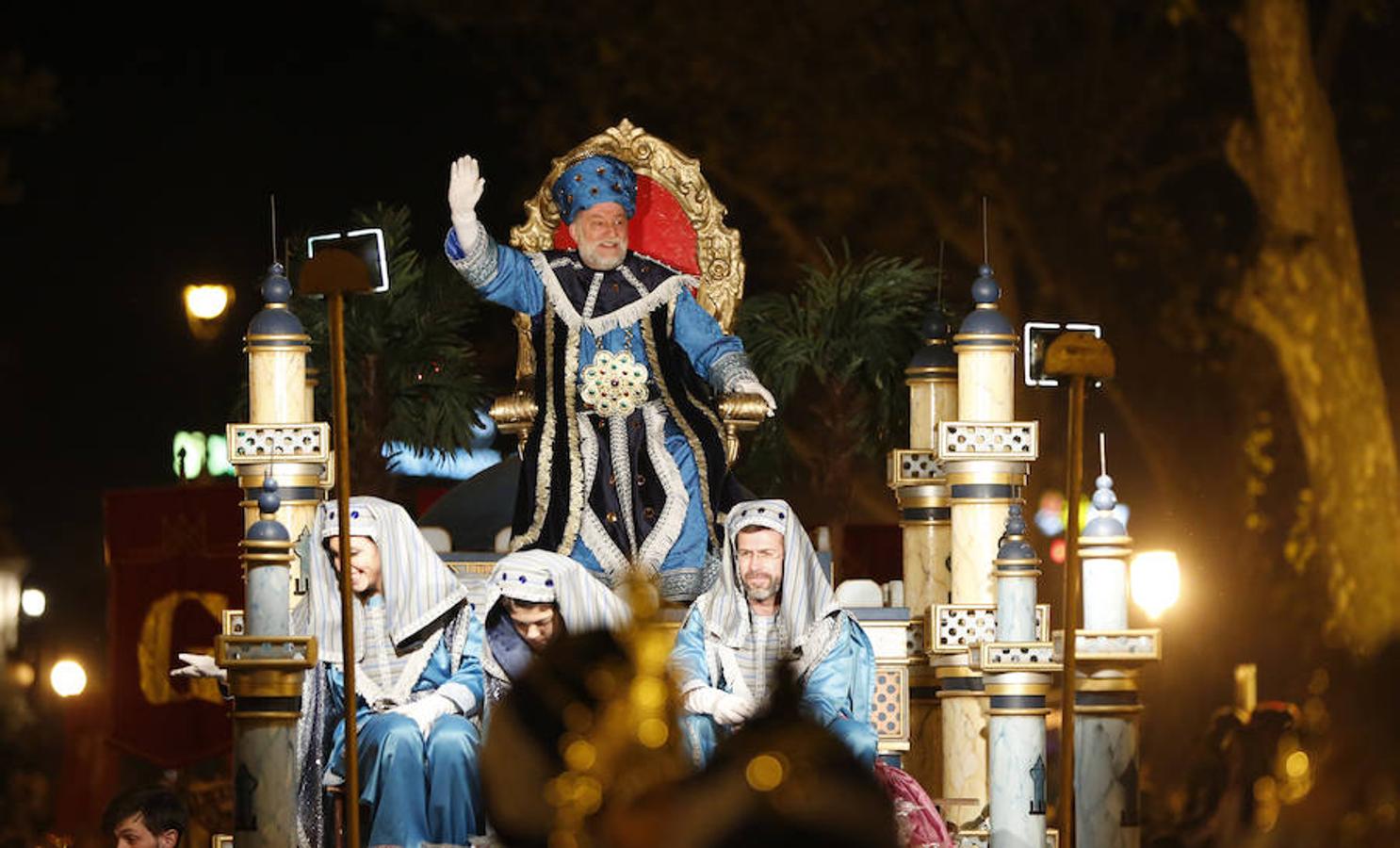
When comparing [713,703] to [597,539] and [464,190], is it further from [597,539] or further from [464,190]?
[464,190]

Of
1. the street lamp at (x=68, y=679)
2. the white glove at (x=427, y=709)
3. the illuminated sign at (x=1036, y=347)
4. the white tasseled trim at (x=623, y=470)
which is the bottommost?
the street lamp at (x=68, y=679)

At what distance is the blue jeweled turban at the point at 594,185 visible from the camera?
15.1 m

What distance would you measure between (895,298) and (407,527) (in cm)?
458

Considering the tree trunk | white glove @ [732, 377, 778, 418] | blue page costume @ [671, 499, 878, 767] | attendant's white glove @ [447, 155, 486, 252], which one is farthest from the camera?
the tree trunk

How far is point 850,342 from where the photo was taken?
17.0 m

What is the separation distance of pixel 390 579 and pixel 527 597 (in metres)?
0.57

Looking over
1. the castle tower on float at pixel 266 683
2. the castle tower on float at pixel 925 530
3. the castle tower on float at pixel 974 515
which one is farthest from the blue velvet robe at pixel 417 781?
the castle tower on float at pixel 925 530

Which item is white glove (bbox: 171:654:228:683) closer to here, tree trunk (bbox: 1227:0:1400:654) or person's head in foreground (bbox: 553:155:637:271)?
person's head in foreground (bbox: 553:155:637:271)

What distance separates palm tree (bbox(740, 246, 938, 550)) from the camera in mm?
16984

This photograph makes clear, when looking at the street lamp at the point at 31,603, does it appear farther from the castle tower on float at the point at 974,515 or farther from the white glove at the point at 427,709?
the white glove at the point at 427,709

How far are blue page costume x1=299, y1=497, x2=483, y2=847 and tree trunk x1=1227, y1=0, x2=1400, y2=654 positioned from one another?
34.7 ft

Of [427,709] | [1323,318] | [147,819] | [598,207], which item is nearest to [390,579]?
[427,709]

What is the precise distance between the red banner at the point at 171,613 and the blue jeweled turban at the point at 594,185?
635 cm

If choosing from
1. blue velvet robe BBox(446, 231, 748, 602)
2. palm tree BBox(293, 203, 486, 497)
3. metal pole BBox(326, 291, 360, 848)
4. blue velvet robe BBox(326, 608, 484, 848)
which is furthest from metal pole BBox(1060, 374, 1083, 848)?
palm tree BBox(293, 203, 486, 497)
